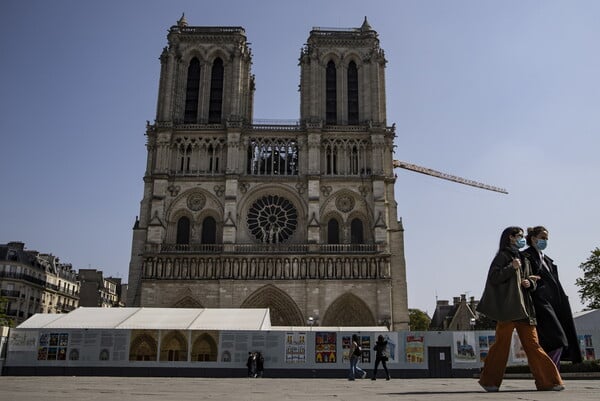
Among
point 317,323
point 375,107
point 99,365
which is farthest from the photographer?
point 375,107

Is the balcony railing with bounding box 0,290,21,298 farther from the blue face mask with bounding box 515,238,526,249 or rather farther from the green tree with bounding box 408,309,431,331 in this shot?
the blue face mask with bounding box 515,238,526,249

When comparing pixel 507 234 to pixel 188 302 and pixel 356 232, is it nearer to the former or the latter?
pixel 188 302

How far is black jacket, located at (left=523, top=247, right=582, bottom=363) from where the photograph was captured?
7.28 metres

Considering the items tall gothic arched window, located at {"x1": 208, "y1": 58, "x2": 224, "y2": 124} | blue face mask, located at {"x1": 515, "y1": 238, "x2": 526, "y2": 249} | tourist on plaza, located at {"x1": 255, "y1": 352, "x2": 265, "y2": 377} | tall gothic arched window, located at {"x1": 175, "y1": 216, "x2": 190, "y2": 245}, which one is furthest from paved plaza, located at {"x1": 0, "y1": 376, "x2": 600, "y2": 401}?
tall gothic arched window, located at {"x1": 208, "y1": 58, "x2": 224, "y2": 124}

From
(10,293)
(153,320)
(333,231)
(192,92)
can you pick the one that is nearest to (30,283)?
(10,293)

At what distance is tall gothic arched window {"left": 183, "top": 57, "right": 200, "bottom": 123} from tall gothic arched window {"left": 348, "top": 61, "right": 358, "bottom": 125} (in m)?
11.0

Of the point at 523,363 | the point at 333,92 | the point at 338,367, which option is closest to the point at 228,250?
the point at 333,92

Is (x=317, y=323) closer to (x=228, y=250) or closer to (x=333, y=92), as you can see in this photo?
Answer: (x=228, y=250)

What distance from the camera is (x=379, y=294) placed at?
3681 centimetres

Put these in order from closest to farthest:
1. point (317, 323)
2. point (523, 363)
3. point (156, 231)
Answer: point (523, 363), point (317, 323), point (156, 231)

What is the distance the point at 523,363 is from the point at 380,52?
94.6 ft

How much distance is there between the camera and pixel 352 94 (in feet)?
142

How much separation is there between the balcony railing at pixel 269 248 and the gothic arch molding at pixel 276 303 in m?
2.52

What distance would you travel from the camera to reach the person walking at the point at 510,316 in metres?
6.70
